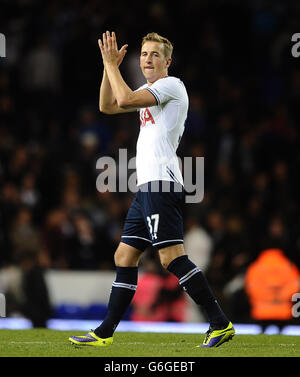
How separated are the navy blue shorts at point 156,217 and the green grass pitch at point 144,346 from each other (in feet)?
2.66

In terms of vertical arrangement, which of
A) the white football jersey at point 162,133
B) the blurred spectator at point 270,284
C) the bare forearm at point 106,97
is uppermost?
the bare forearm at point 106,97

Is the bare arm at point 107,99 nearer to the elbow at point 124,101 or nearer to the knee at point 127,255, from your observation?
the elbow at point 124,101

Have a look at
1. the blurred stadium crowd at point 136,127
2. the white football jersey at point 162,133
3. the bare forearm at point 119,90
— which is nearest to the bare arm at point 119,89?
the bare forearm at point 119,90

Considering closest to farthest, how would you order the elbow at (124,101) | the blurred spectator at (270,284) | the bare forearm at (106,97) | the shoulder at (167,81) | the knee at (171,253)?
the elbow at (124,101)
the knee at (171,253)
the shoulder at (167,81)
the bare forearm at (106,97)
the blurred spectator at (270,284)

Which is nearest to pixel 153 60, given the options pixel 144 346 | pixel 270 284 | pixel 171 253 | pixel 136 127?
pixel 171 253

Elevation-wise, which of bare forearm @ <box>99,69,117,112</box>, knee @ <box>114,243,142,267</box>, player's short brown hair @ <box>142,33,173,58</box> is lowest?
knee @ <box>114,243,142,267</box>

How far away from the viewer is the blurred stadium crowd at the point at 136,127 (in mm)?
13516

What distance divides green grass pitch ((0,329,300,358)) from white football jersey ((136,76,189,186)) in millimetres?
1297

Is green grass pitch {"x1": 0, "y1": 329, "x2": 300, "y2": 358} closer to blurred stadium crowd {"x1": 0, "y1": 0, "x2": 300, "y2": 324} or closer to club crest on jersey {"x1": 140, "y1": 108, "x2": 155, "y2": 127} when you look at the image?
club crest on jersey {"x1": 140, "y1": 108, "x2": 155, "y2": 127}

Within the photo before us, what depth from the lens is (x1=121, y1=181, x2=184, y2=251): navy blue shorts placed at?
23.6ft

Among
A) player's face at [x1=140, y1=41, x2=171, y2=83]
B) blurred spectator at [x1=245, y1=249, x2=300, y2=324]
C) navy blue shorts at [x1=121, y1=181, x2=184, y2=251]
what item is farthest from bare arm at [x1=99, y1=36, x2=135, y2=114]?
blurred spectator at [x1=245, y1=249, x2=300, y2=324]

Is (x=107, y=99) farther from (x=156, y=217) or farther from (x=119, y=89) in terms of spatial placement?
(x=156, y=217)

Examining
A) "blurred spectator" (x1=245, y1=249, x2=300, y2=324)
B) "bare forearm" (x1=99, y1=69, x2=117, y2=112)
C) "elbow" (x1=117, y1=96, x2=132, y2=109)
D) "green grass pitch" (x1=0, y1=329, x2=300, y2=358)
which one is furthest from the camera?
"blurred spectator" (x1=245, y1=249, x2=300, y2=324)

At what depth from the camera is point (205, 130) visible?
1564cm
